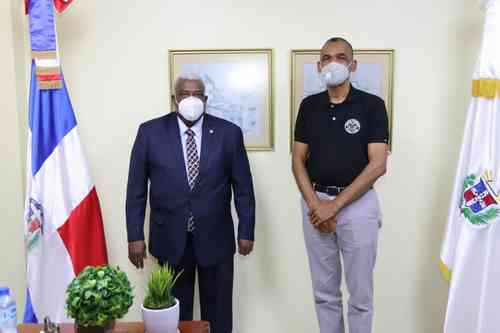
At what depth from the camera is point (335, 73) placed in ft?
7.11

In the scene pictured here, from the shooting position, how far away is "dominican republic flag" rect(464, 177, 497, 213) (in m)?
2.11

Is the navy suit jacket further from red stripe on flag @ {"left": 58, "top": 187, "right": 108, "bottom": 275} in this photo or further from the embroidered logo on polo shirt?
the embroidered logo on polo shirt

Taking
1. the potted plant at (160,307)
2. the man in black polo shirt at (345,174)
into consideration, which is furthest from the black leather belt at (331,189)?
the potted plant at (160,307)

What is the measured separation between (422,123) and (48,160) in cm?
186

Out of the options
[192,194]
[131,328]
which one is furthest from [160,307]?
[192,194]

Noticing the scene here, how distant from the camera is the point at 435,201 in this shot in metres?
2.66

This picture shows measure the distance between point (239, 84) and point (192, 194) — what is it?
0.71 m

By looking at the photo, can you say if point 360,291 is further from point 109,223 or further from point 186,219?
point 109,223

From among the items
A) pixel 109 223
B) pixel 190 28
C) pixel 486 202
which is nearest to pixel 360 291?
pixel 486 202

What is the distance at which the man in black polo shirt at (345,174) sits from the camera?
7.12 feet

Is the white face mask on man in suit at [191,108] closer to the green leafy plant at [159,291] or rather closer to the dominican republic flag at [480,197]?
the green leafy plant at [159,291]

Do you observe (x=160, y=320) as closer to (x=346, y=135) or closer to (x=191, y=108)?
(x=191, y=108)

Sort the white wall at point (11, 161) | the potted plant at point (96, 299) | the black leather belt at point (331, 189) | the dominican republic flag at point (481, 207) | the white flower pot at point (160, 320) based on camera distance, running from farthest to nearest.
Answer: the white wall at point (11, 161) → the black leather belt at point (331, 189) → the dominican republic flag at point (481, 207) → the white flower pot at point (160, 320) → the potted plant at point (96, 299)

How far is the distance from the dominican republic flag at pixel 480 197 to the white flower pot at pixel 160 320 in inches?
54.3
